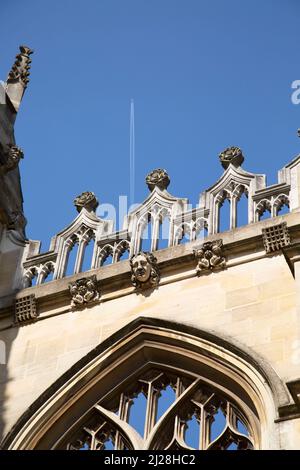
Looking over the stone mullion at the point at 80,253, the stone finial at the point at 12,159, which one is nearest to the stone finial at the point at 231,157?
the stone mullion at the point at 80,253

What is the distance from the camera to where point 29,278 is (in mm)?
15719

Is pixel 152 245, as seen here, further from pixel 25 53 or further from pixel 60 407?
pixel 25 53

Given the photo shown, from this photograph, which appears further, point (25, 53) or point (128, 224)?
point (25, 53)

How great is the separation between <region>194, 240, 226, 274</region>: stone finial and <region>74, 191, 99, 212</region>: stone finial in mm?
2550

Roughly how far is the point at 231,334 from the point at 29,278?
337 cm

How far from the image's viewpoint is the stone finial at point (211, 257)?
14164 mm

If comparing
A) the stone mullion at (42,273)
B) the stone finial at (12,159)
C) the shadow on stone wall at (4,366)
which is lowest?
the shadow on stone wall at (4,366)

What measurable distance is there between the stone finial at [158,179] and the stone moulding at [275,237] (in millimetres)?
2302

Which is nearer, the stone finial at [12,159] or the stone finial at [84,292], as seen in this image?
the stone finial at [84,292]

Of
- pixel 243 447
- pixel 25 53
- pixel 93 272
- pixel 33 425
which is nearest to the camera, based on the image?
pixel 243 447

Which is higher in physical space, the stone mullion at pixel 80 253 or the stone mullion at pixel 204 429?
the stone mullion at pixel 80 253

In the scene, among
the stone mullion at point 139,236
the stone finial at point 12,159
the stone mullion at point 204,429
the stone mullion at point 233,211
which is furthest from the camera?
the stone finial at point 12,159

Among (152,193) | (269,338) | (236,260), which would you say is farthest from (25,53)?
(269,338)

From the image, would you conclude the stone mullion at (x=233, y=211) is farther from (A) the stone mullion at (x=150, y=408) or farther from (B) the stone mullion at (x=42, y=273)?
(B) the stone mullion at (x=42, y=273)
